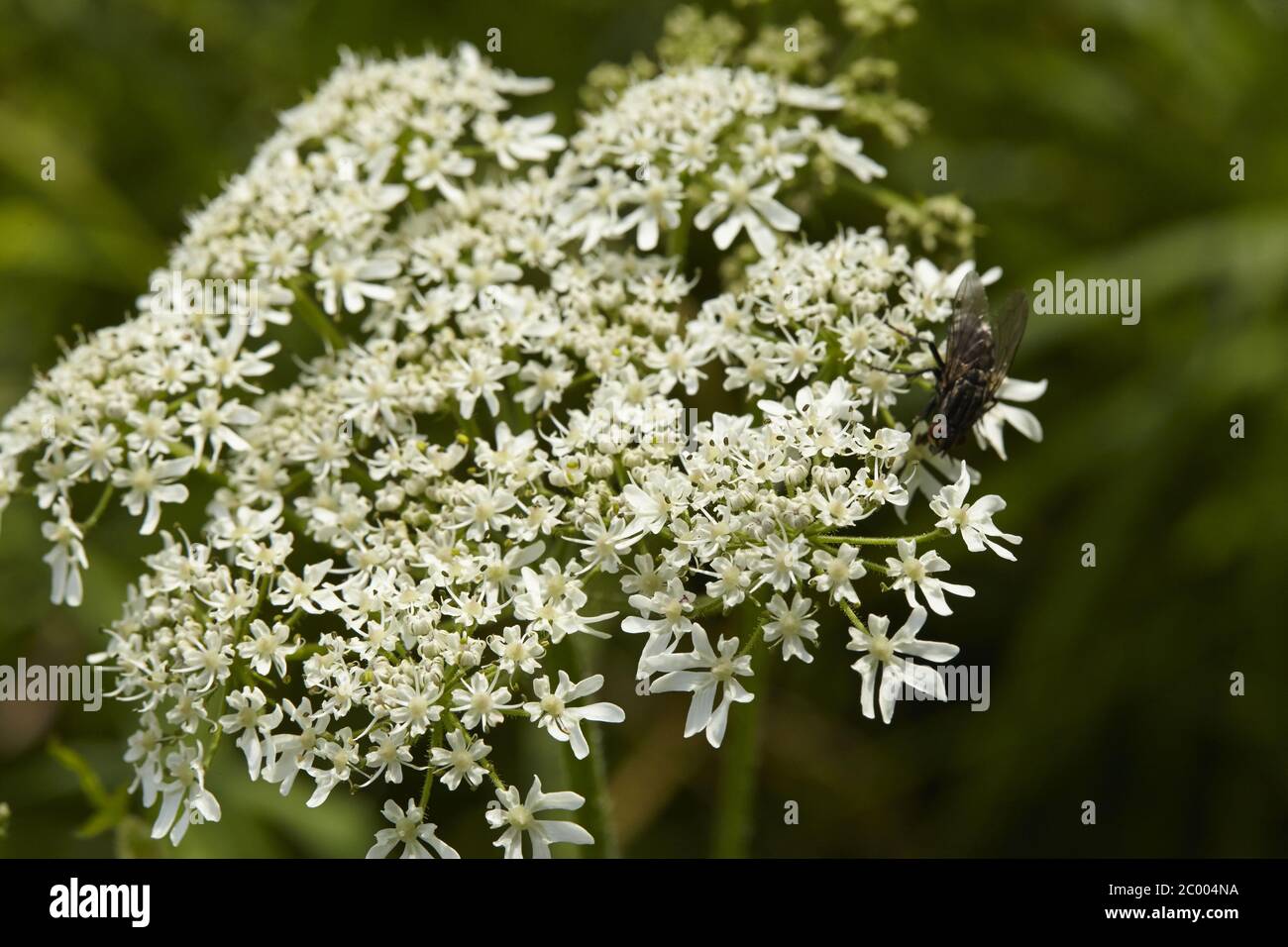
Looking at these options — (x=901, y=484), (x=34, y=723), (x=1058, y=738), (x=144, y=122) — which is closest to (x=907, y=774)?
(x=1058, y=738)

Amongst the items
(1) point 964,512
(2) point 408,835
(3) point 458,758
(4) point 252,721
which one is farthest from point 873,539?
(4) point 252,721

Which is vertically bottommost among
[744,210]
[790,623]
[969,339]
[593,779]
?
[593,779]

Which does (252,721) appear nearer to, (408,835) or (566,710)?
(408,835)

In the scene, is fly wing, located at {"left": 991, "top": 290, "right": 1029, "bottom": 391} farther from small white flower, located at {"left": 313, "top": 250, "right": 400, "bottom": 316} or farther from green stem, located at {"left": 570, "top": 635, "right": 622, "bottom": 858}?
small white flower, located at {"left": 313, "top": 250, "right": 400, "bottom": 316}

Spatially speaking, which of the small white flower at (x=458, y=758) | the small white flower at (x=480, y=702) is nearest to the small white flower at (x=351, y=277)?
the small white flower at (x=480, y=702)

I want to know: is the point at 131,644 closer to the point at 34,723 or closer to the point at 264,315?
the point at 264,315

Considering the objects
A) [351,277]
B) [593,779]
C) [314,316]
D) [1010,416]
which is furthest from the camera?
[314,316]
